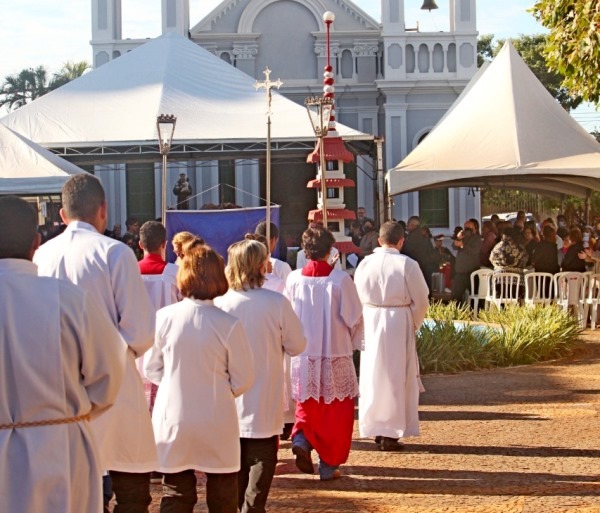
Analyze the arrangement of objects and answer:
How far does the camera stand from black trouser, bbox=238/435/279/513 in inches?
248

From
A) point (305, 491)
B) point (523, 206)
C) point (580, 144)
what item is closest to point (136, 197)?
point (580, 144)

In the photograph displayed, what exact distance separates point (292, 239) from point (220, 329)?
18683mm

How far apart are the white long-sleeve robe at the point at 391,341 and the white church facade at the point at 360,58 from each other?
21.1 m

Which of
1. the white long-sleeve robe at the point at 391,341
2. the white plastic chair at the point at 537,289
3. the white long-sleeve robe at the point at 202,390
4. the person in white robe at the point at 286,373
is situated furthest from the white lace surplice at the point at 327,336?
the white plastic chair at the point at 537,289

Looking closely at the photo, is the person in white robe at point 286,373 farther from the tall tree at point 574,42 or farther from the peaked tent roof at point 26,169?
the peaked tent roof at point 26,169

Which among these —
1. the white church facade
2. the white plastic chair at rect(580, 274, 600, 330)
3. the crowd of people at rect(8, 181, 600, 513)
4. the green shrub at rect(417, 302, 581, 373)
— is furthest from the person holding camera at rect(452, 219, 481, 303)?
the white church facade

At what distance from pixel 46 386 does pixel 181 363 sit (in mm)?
1983

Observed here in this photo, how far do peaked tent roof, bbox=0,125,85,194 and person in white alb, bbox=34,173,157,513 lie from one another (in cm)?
1064

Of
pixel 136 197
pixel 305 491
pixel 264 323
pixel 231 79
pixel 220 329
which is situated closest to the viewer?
pixel 220 329

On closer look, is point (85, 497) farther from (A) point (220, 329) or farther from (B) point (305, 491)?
(B) point (305, 491)

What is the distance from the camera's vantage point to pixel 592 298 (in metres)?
17.9

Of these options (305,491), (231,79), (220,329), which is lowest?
(305,491)

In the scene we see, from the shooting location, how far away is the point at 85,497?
3.85 meters

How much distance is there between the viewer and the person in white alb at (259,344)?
21.4 feet
